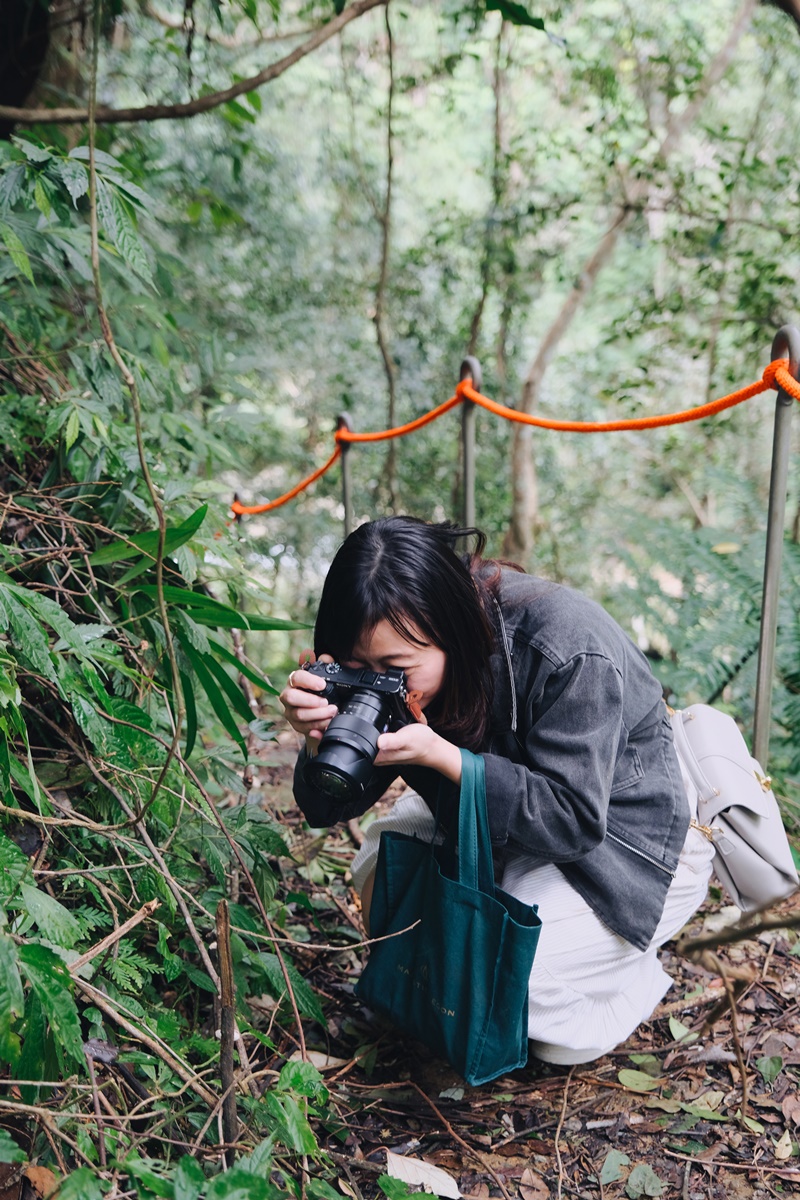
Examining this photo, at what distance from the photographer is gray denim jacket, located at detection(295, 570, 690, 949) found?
1454 millimetres

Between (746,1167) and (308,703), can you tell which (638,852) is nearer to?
(746,1167)

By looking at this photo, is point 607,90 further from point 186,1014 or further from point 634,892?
point 186,1014

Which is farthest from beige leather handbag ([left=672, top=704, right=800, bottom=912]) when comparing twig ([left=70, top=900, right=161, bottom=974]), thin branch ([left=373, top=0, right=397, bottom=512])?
thin branch ([left=373, top=0, right=397, bottom=512])

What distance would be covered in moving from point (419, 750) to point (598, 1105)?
2.41ft

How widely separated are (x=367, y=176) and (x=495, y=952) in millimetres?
5726

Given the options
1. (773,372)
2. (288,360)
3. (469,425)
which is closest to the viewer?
(773,372)

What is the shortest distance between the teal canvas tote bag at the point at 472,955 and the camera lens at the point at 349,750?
0.55ft

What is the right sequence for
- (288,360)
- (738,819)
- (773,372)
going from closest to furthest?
(738,819), (773,372), (288,360)

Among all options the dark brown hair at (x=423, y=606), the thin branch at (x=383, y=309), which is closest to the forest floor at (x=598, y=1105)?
the dark brown hair at (x=423, y=606)

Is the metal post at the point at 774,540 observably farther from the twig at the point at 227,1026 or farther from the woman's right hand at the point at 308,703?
the twig at the point at 227,1026

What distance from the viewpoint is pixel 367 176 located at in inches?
238

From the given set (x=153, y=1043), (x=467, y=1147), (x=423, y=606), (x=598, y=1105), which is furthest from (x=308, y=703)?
(x=598, y=1105)

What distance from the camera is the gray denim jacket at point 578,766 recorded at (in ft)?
4.77

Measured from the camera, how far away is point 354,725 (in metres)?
1.37
